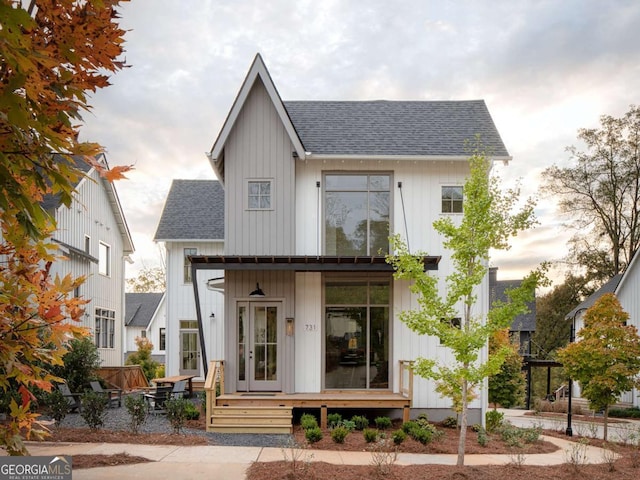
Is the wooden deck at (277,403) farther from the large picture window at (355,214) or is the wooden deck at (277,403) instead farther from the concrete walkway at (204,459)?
the large picture window at (355,214)

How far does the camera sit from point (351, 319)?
585 inches

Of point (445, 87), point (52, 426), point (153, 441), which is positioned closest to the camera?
point (153, 441)

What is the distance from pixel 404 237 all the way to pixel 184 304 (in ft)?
36.8

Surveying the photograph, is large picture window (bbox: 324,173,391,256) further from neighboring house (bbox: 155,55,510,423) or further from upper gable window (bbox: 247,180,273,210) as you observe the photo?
upper gable window (bbox: 247,180,273,210)

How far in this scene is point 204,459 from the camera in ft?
32.5

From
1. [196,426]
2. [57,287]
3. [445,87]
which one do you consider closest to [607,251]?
[445,87]

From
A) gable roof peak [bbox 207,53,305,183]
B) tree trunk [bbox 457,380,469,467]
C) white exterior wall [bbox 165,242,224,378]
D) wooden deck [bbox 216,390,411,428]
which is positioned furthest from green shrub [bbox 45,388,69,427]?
white exterior wall [bbox 165,242,224,378]

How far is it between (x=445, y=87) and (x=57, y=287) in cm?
1915

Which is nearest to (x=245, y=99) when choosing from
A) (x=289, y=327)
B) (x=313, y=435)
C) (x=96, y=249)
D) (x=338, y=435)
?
(x=289, y=327)

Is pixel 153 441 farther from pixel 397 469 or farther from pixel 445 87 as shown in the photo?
pixel 445 87

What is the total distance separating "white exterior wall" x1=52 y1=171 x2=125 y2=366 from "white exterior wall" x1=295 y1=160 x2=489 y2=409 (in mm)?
8764

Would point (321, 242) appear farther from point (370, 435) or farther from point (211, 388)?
point (370, 435)

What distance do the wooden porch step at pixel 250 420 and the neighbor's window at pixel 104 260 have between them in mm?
12678

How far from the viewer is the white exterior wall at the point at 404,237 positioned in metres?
14.6
